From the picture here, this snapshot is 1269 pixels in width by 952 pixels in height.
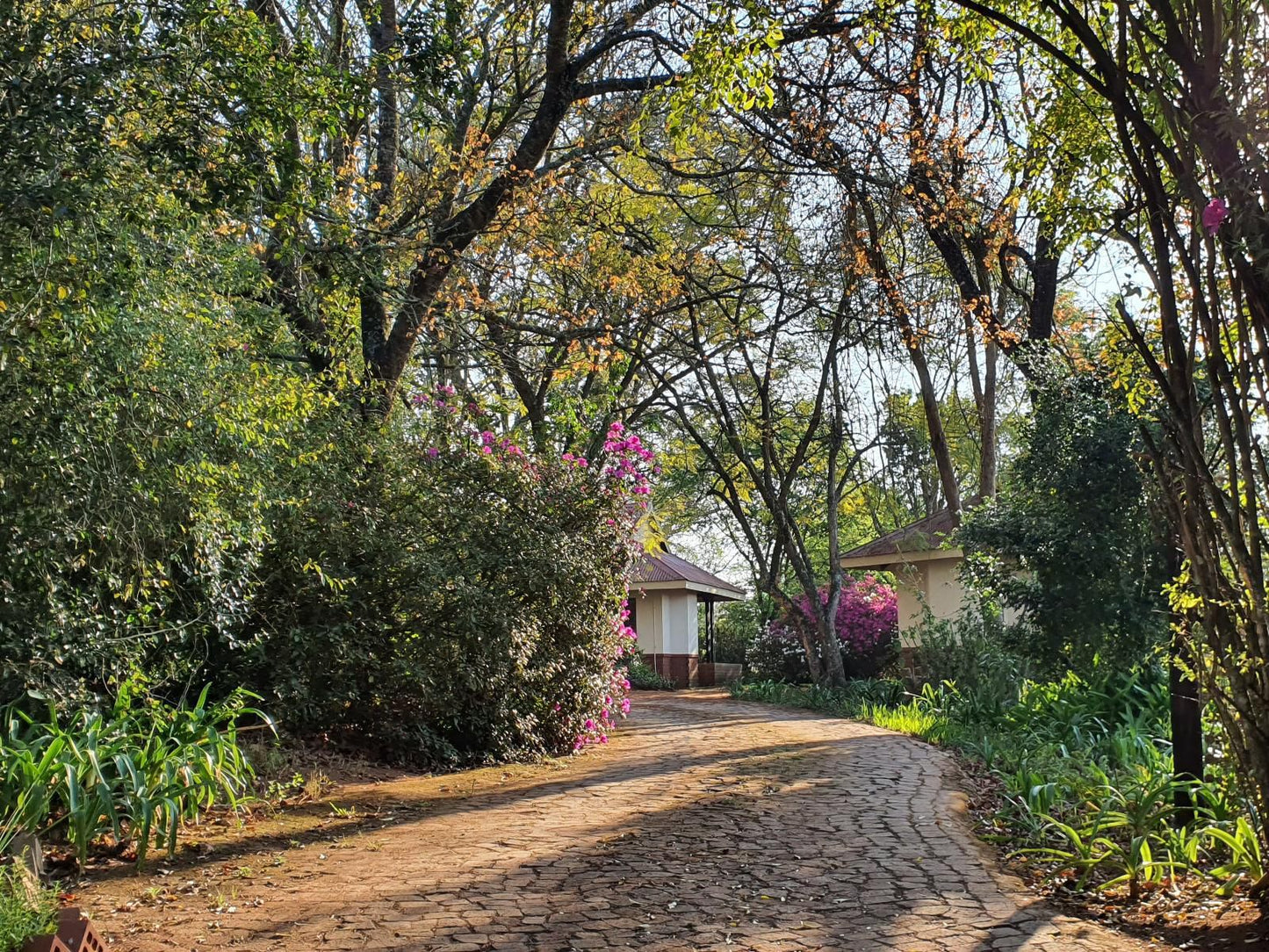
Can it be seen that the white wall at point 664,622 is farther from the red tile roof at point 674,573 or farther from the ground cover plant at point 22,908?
the ground cover plant at point 22,908

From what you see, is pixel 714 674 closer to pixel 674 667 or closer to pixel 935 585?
pixel 674 667

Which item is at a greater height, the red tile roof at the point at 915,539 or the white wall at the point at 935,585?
the red tile roof at the point at 915,539

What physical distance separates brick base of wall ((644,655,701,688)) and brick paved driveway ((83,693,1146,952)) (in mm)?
19787

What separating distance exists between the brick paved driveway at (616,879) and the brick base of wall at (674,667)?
1979cm

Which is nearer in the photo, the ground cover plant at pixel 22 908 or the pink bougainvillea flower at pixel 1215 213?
the ground cover plant at pixel 22 908

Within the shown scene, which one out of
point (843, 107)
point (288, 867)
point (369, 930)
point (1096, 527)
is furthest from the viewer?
point (1096, 527)

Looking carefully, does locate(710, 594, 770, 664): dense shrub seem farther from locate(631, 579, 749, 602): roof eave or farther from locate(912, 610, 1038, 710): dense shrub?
locate(912, 610, 1038, 710): dense shrub

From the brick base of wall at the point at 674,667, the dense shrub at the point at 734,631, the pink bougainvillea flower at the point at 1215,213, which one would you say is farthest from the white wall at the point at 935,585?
the pink bougainvillea flower at the point at 1215,213

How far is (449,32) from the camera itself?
335 inches

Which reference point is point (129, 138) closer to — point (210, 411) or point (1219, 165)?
point (210, 411)

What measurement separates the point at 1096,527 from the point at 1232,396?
6.46 meters

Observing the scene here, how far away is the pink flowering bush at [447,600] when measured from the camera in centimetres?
872

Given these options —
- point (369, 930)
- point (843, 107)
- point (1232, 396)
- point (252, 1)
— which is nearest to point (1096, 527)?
point (843, 107)

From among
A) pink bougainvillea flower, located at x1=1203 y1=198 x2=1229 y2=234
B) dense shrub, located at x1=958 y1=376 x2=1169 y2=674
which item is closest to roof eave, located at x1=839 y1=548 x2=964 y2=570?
dense shrub, located at x1=958 y1=376 x2=1169 y2=674
